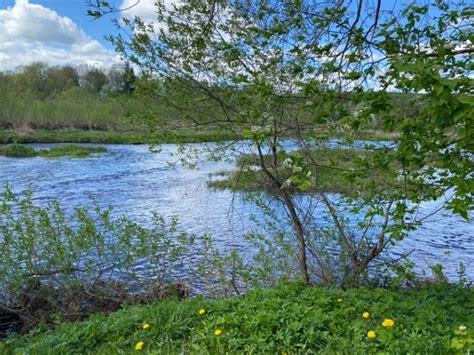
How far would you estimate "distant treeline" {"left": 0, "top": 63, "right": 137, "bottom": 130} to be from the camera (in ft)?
117

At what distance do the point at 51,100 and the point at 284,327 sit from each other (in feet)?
134

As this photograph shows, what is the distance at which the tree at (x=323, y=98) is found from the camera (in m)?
2.57

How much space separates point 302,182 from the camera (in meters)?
2.36

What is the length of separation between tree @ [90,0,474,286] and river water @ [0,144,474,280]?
3.66 feet

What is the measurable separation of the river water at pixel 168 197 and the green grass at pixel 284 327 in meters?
2.47

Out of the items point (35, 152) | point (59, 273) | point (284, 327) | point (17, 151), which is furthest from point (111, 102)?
point (17, 151)

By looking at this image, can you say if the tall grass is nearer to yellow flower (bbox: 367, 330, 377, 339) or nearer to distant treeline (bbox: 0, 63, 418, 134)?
distant treeline (bbox: 0, 63, 418, 134)

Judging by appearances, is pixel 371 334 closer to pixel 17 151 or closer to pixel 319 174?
pixel 319 174

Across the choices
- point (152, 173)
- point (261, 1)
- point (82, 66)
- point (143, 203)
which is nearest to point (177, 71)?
point (261, 1)

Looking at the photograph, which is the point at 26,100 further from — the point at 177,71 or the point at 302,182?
the point at 302,182

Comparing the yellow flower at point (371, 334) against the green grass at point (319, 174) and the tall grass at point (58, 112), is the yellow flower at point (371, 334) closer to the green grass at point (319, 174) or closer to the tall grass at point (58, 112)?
the green grass at point (319, 174)

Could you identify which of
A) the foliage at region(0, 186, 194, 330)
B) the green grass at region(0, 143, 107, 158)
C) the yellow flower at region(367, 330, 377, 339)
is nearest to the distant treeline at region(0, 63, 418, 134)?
the yellow flower at region(367, 330, 377, 339)

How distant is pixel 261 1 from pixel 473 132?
8.70ft

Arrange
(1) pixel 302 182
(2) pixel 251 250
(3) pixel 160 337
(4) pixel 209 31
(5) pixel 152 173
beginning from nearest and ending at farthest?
(1) pixel 302 182
(3) pixel 160 337
(4) pixel 209 31
(2) pixel 251 250
(5) pixel 152 173
